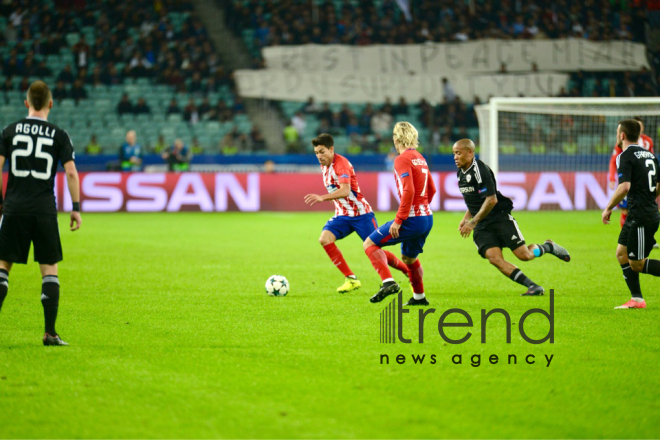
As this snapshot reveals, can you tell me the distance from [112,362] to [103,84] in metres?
27.0

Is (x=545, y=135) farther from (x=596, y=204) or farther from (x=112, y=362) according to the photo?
(x=112, y=362)

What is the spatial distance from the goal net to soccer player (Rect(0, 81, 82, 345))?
13519 millimetres

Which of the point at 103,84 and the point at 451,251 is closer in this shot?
the point at 451,251

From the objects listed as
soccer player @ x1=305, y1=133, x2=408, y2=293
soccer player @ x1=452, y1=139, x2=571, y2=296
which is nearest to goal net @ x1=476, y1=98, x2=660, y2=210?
soccer player @ x1=305, y1=133, x2=408, y2=293

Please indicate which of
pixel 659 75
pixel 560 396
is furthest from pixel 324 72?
pixel 560 396

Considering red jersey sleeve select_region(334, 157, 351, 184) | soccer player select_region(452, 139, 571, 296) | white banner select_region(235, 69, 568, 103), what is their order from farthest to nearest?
white banner select_region(235, 69, 568, 103), red jersey sleeve select_region(334, 157, 351, 184), soccer player select_region(452, 139, 571, 296)

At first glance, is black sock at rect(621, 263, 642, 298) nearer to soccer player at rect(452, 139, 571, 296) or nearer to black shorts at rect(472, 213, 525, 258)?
soccer player at rect(452, 139, 571, 296)

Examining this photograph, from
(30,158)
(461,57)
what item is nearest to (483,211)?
(30,158)

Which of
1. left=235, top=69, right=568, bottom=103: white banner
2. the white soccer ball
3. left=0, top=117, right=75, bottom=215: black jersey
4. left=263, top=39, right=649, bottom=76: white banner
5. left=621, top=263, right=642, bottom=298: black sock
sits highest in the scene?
left=263, top=39, right=649, bottom=76: white banner

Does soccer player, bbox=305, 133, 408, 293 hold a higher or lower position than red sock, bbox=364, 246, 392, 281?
higher

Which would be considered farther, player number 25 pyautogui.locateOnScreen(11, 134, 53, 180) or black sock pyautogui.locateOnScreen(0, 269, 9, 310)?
black sock pyautogui.locateOnScreen(0, 269, 9, 310)

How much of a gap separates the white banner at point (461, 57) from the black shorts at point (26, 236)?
1040 inches

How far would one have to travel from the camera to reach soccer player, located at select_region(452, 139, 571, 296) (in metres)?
8.01

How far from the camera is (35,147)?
5812 millimetres
